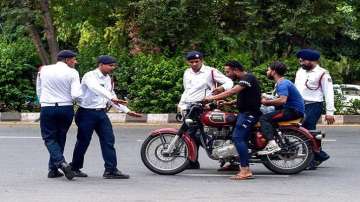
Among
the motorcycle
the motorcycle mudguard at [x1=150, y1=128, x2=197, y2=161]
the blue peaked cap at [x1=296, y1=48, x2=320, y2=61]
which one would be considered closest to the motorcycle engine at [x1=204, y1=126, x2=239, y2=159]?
the motorcycle

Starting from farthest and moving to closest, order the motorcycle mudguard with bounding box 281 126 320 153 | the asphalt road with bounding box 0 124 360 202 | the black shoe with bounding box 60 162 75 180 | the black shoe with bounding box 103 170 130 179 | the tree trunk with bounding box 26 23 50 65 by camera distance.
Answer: the tree trunk with bounding box 26 23 50 65 → the motorcycle mudguard with bounding box 281 126 320 153 → the black shoe with bounding box 103 170 130 179 → the black shoe with bounding box 60 162 75 180 → the asphalt road with bounding box 0 124 360 202

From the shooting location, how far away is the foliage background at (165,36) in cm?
1934

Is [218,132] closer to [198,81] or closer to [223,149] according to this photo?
[223,149]

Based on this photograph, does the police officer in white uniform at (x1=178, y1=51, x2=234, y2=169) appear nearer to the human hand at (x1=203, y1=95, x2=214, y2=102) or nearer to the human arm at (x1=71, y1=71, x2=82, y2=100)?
the human hand at (x1=203, y1=95, x2=214, y2=102)

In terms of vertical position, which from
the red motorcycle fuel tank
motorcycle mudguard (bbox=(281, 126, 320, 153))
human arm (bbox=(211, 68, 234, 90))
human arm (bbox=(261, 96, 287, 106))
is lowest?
motorcycle mudguard (bbox=(281, 126, 320, 153))

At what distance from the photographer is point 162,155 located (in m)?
9.68

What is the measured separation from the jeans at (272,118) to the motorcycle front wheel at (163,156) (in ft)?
3.44

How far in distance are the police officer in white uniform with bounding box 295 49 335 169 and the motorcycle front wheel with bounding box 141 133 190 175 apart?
1.79 metres

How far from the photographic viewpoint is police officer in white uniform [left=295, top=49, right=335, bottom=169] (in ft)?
33.2

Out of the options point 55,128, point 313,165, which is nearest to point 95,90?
point 55,128

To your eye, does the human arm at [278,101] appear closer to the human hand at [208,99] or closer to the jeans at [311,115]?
the human hand at [208,99]

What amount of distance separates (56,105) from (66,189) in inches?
45.7

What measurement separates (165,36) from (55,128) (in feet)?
39.4

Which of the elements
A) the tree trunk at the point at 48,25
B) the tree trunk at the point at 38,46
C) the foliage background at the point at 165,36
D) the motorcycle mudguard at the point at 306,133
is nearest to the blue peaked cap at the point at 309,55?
the motorcycle mudguard at the point at 306,133
